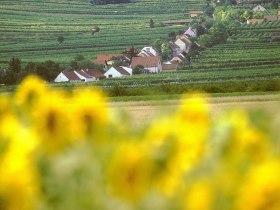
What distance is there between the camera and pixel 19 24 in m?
11.3

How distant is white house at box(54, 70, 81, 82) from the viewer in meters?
8.67

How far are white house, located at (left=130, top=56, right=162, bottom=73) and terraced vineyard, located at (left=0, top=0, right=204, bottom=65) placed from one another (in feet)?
2.74

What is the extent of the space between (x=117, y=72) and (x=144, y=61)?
538 millimetres

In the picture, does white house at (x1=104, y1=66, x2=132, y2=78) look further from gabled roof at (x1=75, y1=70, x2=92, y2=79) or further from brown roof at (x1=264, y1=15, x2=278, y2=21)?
brown roof at (x1=264, y1=15, x2=278, y2=21)

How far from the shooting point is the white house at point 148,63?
922 centimetres

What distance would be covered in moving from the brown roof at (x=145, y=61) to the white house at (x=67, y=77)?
2.92 feet

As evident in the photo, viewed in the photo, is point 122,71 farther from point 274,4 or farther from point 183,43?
point 274,4

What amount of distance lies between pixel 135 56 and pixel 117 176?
26.4 feet

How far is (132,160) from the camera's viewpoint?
198 cm

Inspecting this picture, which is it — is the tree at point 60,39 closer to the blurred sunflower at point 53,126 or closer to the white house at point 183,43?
the white house at point 183,43

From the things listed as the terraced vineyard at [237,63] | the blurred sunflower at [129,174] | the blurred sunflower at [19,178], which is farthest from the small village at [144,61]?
the blurred sunflower at [129,174]

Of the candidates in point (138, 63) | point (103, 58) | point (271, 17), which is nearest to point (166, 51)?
point (138, 63)

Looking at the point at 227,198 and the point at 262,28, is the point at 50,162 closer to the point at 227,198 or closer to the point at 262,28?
the point at 227,198

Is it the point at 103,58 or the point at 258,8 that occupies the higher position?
the point at 258,8
